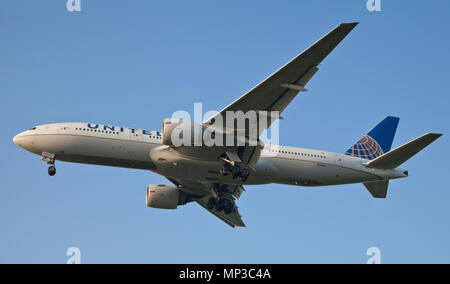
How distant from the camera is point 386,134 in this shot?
143 feet

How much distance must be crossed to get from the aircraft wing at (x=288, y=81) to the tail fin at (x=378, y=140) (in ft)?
36.0

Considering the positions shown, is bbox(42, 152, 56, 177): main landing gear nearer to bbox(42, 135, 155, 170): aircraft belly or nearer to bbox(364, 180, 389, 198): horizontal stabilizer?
bbox(42, 135, 155, 170): aircraft belly

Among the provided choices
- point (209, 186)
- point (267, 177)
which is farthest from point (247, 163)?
point (209, 186)

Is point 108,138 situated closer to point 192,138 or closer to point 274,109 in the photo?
point 192,138

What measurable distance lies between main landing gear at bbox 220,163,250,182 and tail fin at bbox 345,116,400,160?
30.8 ft

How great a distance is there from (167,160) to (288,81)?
9.70m

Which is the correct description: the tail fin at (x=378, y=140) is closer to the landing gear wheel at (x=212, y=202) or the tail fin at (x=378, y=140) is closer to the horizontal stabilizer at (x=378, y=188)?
the horizontal stabilizer at (x=378, y=188)

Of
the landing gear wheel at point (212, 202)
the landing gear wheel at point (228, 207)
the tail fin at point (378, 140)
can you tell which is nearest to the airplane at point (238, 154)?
the tail fin at point (378, 140)

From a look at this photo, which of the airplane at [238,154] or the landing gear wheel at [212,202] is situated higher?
the airplane at [238,154]

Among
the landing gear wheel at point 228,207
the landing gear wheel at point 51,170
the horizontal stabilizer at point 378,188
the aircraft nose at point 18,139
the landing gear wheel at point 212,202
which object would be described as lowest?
the landing gear wheel at point 228,207

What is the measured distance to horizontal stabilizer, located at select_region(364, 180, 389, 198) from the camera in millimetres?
40469

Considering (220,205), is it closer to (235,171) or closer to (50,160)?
(235,171)

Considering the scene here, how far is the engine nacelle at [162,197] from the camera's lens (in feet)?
143

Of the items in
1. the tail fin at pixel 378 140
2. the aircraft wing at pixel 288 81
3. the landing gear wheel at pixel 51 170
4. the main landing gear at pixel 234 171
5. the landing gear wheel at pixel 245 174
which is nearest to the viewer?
the aircraft wing at pixel 288 81
